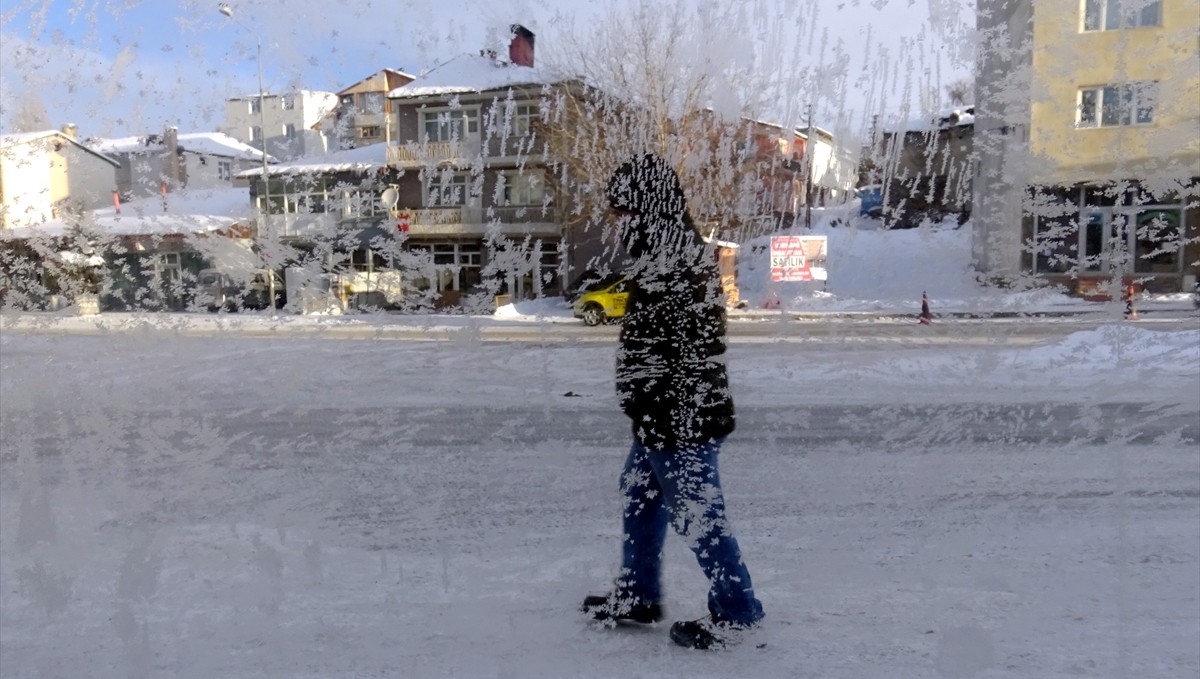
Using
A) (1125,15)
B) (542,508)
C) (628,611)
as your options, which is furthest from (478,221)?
(1125,15)

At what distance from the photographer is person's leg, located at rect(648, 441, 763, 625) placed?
2340 millimetres

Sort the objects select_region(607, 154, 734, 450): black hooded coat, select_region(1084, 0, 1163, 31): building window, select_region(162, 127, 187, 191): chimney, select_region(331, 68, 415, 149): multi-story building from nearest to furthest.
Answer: select_region(607, 154, 734, 450): black hooded coat < select_region(1084, 0, 1163, 31): building window < select_region(331, 68, 415, 149): multi-story building < select_region(162, 127, 187, 191): chimney

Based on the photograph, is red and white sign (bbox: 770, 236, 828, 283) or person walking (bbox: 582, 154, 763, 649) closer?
person walking (bbox: 582, 154, 763, 649)

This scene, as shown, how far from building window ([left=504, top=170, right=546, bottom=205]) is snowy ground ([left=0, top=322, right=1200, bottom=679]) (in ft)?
1.92

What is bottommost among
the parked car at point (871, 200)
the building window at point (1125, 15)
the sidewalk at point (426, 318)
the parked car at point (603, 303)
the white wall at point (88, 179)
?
the sidewalk at point (426, 318)

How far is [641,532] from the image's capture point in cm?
251

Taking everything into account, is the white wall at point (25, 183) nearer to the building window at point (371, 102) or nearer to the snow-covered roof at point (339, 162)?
the snow-covered roof at point (339, 162)

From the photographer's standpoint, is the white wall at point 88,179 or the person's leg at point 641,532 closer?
the person's leg at point 641,532

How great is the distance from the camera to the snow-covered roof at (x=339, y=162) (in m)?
2.82

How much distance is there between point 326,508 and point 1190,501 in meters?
3.93

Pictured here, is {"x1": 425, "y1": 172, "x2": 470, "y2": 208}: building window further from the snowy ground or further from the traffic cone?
the traffic cone

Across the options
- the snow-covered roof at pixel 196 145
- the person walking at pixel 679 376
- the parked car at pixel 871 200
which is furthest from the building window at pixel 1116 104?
the snow-covered roof at pixel 196 145

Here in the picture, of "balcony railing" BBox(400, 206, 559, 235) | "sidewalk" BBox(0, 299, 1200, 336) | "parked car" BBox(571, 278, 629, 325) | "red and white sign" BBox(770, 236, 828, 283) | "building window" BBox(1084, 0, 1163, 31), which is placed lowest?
"sidewalk" BBox(0, 299, 1200, 336)

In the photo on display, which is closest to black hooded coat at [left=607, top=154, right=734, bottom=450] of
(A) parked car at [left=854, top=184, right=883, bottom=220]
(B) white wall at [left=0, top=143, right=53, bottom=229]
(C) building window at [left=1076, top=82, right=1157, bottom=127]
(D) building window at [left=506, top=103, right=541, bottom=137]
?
(D) building window at [left=506, top=103, right=541, bottom=137]
